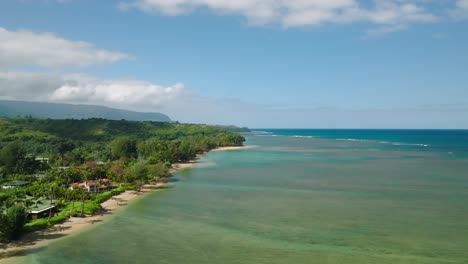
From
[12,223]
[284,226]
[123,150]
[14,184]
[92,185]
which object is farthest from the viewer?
[123,150]

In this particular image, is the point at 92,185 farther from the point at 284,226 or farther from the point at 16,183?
the point at 284,226

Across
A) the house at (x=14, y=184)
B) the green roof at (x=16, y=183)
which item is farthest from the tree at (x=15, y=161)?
the house at (x=14, y=184)

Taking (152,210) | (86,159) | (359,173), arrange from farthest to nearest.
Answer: (86,159)
(359,173)
(152,210)

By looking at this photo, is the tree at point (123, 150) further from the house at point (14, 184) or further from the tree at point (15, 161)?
the house at point (14, 184)

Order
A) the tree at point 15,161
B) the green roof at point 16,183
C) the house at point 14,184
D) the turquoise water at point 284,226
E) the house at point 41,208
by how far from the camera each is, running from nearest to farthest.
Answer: the turquoise water at point 284,226
the house at point 41,208
the house at point 14,184
the green roof at point 16,183
the tree at point 15,161

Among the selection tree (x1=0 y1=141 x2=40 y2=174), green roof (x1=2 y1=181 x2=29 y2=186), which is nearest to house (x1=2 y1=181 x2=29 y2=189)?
green roof (x1=2 y1=181 x2=29 y2=186)

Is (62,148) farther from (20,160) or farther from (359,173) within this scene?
(359,173)

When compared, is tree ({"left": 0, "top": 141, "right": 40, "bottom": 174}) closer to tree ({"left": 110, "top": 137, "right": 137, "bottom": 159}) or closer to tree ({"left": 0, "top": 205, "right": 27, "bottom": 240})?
tree ({"left": 110, "top": 137, "right": 137, "bottom": 159})

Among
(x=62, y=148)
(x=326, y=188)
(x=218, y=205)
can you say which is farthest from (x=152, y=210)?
(x=62, y=148)

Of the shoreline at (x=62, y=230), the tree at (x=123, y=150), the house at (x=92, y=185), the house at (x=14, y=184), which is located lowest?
the shoreline at (x=62, y=230)

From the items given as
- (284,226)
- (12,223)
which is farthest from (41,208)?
(284,226)

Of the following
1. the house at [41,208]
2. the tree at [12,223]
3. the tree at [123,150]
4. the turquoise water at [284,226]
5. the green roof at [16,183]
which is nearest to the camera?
the turquoise water at [284,226]
